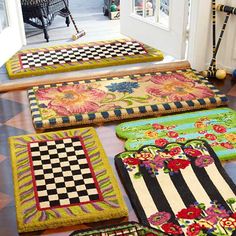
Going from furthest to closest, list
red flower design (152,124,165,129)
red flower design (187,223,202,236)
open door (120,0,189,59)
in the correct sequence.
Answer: open door (120,0,189,59) < red flower design (152,124,165,129) < red flower design (187,223,202,236)

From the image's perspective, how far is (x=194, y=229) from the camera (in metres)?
2.27

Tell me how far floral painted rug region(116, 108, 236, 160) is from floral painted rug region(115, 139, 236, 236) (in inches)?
2.8

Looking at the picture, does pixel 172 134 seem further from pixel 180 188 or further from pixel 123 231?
pixel 123 231

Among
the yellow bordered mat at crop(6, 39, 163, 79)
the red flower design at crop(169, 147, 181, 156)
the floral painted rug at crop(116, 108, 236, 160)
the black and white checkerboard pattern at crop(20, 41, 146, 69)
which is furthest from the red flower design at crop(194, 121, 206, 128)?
the black and white checkerboard pattern at crop(20, 41, 146, 69)

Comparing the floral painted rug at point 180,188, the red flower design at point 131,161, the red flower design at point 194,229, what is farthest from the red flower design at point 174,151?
the red flower design at point 194,229

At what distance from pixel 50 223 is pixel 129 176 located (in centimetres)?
55

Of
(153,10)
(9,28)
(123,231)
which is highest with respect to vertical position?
(153,10)

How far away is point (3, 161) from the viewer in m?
2.82

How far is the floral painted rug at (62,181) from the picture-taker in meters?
2.35

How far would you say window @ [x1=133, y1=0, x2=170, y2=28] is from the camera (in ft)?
13.3

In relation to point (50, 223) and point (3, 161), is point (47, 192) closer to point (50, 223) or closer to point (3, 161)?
point (50, 223)

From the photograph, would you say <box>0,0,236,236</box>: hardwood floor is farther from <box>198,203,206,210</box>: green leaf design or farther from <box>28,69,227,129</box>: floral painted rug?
<box>198,203,206,210</box>: green leaf design

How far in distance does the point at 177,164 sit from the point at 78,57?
1.86 m

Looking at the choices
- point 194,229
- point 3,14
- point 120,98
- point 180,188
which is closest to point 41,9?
point 3,14
